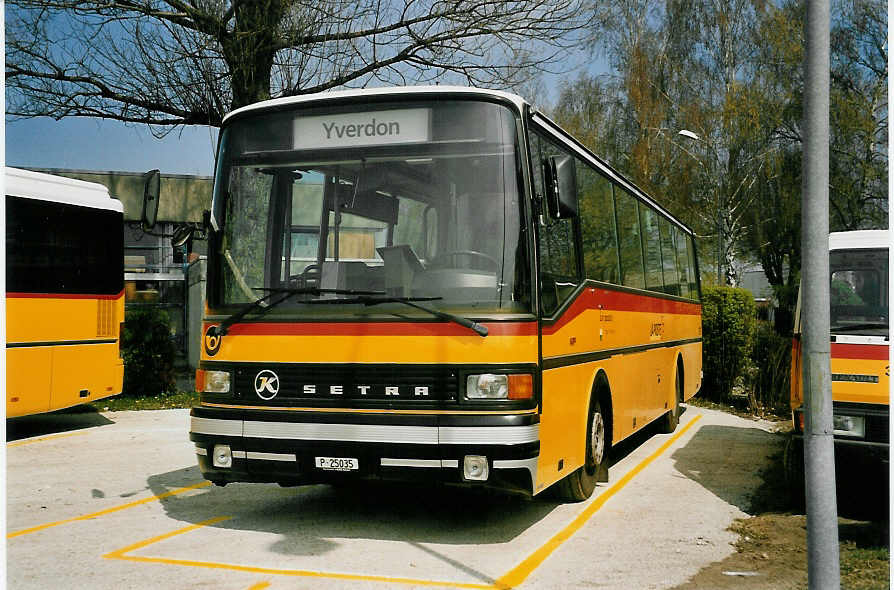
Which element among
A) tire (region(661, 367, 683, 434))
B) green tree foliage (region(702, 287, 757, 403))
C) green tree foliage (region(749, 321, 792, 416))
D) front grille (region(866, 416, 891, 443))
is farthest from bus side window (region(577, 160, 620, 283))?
green tree foliage (region(702, 287, 757, 403))

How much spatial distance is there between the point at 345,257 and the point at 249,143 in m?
1.17

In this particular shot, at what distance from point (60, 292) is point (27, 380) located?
1.26m

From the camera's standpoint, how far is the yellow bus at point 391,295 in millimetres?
6637

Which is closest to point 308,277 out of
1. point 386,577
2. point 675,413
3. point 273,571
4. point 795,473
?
point 273,571

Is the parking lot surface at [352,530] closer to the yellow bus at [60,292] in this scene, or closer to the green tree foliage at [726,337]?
the yellow bus at [60,292]

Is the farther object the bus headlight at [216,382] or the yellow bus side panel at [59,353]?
the yellow bus side panel at [59,353]

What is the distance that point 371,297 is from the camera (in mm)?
6914

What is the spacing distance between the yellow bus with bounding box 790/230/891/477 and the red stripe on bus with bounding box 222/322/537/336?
7.68ft

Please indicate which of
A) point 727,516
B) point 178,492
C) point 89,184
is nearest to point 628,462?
point 727,516

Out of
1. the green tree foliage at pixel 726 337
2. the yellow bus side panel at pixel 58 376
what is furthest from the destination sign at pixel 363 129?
the green tree foliage at pixel 726 337

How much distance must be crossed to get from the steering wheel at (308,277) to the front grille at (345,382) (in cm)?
63

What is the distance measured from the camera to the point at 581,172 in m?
9.05

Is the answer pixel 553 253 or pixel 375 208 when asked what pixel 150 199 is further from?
pixel 553 253

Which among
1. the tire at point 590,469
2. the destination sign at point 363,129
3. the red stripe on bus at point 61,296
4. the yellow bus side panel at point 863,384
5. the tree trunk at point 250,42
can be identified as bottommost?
the tire at point 590,469
